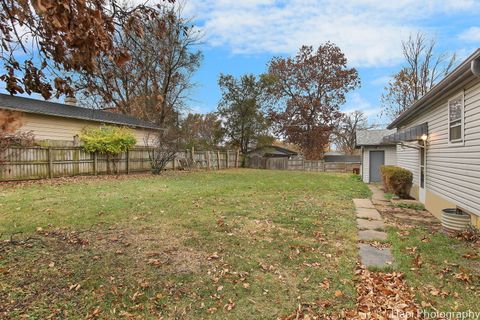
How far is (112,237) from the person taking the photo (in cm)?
472

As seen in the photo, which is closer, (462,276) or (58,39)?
(58,39)

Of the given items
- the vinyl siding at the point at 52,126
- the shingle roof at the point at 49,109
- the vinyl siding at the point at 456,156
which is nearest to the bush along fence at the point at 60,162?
the vinyl siding at the point at 52,126

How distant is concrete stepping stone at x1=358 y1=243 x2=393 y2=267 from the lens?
3.98 meters

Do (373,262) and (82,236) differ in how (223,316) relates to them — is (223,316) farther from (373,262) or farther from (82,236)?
(82,236)

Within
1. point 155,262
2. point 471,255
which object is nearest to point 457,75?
point 471,255

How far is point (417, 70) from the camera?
2641cm

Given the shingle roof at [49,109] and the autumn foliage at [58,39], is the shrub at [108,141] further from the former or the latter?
the autumn foliage at [58,39]

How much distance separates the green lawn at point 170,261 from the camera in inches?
115

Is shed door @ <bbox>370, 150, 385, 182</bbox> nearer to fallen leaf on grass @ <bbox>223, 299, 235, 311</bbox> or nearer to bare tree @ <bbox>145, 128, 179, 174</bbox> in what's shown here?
bare tree @ <bbox>145, 128, 179, 174</bbox>

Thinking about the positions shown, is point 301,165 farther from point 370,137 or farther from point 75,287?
point 75,287

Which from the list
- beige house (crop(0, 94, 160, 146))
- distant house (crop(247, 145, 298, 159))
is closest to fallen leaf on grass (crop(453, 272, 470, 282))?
beige house (crop(0, 94, 160, 146))

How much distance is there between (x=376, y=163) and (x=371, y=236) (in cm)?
1443

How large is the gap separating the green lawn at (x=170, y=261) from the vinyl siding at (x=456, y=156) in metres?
2.24

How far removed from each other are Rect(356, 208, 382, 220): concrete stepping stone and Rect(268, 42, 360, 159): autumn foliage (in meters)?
25.7
